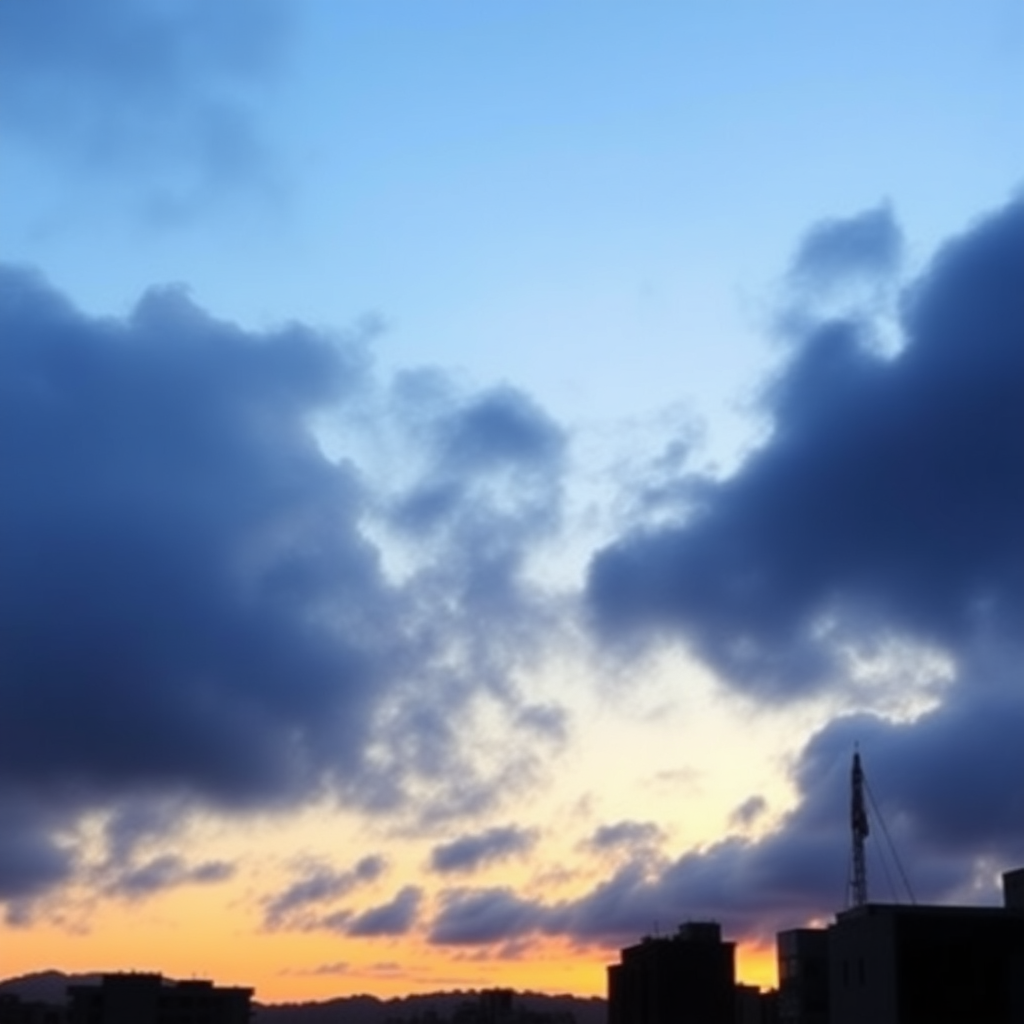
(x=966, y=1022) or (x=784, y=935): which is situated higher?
(x=784, y=935)

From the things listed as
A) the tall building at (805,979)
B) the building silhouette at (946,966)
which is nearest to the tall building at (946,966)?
the building silhouette at (946,966)

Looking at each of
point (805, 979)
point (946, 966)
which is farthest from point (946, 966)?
point (805, 979)

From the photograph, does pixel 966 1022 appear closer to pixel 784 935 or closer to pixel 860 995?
pixel 860 995

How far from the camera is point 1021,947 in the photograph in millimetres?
111875

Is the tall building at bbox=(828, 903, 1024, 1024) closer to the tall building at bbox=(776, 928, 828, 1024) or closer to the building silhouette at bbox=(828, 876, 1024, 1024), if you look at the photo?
the building silhouette at bbox=(828, 876, 1024, 1024)

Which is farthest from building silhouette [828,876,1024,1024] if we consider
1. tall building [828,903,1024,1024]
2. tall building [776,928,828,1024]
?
tall building [776,928,828,1024]

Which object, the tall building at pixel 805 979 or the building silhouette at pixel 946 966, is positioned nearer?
the building silhouette at pixel 946 966

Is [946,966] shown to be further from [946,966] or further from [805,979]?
[805,979]

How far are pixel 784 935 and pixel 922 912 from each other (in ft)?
272

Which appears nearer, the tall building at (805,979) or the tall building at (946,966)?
the tall building at (946,966)

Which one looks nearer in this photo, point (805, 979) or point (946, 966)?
point (946, 966)

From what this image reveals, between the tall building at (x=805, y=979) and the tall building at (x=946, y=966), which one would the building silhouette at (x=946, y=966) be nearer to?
the tall building at (x=946, y=966)

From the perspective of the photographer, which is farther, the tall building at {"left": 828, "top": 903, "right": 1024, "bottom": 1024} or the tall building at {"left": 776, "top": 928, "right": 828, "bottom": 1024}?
the tall building at {"left": 776, "top": 928, "right": 828, "bottom": 1024}

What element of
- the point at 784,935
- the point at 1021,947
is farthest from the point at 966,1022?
the point at 784,935
